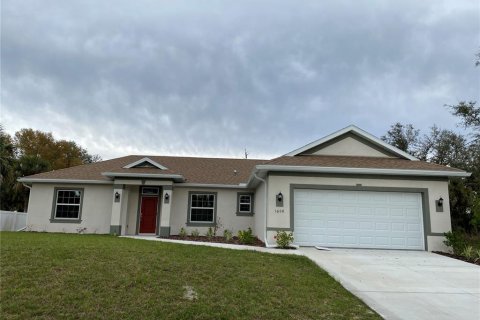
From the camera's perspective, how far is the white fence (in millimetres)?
18405

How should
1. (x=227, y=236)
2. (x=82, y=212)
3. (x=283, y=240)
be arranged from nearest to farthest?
(x=283, y=240) → (x=227, y=236) → (x=82, y=212)

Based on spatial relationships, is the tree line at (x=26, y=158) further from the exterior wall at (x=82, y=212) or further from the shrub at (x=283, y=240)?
the shrub at (x=283, y=240)

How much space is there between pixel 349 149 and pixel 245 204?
6119 millimetres

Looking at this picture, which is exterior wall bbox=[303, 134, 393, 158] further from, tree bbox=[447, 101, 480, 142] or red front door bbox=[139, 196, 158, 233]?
tree bbox=[447, 101, 480, 142]

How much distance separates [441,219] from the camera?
40.8 feet

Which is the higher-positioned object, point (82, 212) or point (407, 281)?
point (82, 212)

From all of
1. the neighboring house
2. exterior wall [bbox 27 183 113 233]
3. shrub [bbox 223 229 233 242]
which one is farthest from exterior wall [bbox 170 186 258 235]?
exterior wall [bbox 27 183 113 233]

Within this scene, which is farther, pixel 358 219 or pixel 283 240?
pixel 358 219

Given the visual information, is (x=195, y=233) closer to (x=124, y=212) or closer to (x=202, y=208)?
(x=202, y=208)

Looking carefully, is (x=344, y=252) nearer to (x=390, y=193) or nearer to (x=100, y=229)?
(x=390, y=193)

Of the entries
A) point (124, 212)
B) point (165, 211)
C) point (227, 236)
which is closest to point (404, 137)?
point (227, 236)

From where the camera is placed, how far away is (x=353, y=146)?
1470cm

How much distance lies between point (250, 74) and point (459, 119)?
13937 millimetres

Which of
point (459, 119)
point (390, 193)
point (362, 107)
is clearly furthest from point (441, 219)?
point (459, 119)
